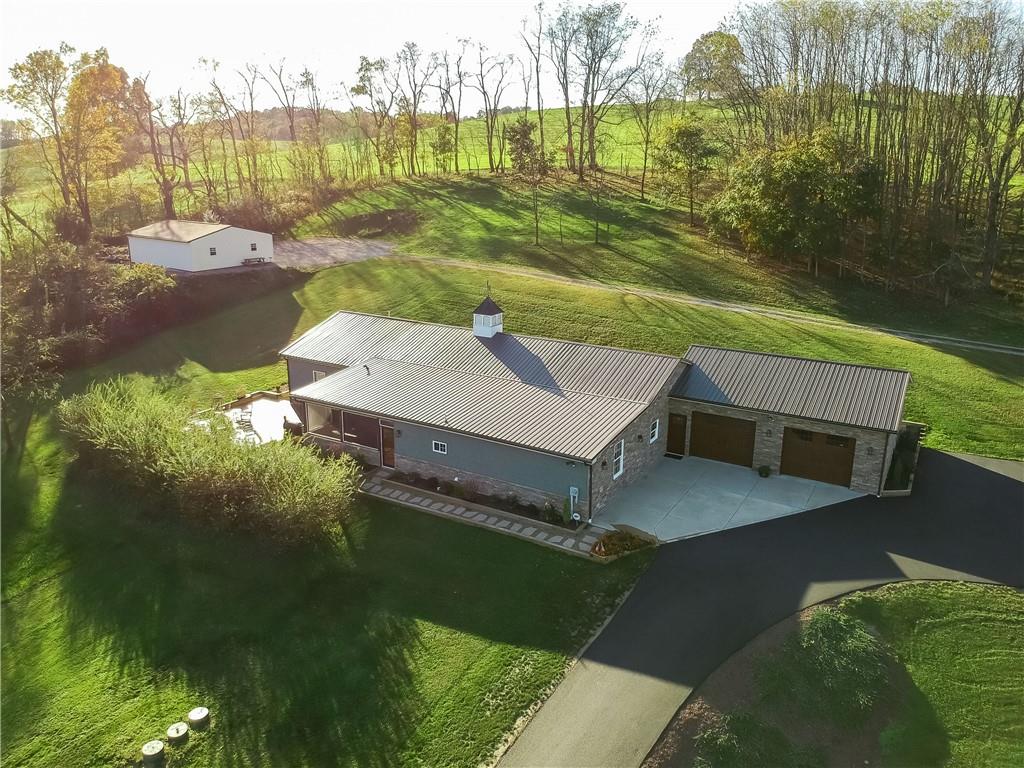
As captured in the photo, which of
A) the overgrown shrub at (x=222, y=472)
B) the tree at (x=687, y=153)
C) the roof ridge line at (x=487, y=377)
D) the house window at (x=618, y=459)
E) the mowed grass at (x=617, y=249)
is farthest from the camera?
the tree at (x=687, y=153)

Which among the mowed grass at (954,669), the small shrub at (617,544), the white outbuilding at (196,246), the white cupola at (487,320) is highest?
the white outbuilding at (196,246)

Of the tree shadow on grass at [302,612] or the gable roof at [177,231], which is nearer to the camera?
the tree shadow on grass at [302,612]

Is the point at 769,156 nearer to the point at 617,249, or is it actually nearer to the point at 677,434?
the point at 617,249

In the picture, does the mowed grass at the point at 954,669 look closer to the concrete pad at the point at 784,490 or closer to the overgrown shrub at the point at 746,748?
the overgrown shrub at the point at 746,748

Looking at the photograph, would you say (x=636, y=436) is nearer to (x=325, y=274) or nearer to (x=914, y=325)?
(x=914, y=325)

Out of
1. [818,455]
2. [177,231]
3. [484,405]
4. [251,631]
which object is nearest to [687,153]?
[818,455]

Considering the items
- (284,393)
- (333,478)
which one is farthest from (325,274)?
(333,478)

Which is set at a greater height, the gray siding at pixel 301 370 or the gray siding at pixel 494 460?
the gray siding at pixel 301 370

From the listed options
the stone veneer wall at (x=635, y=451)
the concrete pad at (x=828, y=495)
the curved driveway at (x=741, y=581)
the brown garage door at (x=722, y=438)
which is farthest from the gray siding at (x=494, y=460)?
the concrete pad at (x=828, y=495)

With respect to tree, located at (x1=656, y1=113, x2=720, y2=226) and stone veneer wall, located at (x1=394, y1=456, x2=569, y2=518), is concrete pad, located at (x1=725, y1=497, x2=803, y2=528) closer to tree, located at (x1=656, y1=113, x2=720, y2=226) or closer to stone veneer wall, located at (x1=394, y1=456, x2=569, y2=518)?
stone veneer wall, located at (x1=394, y1=456, x2=569, y2=518)
